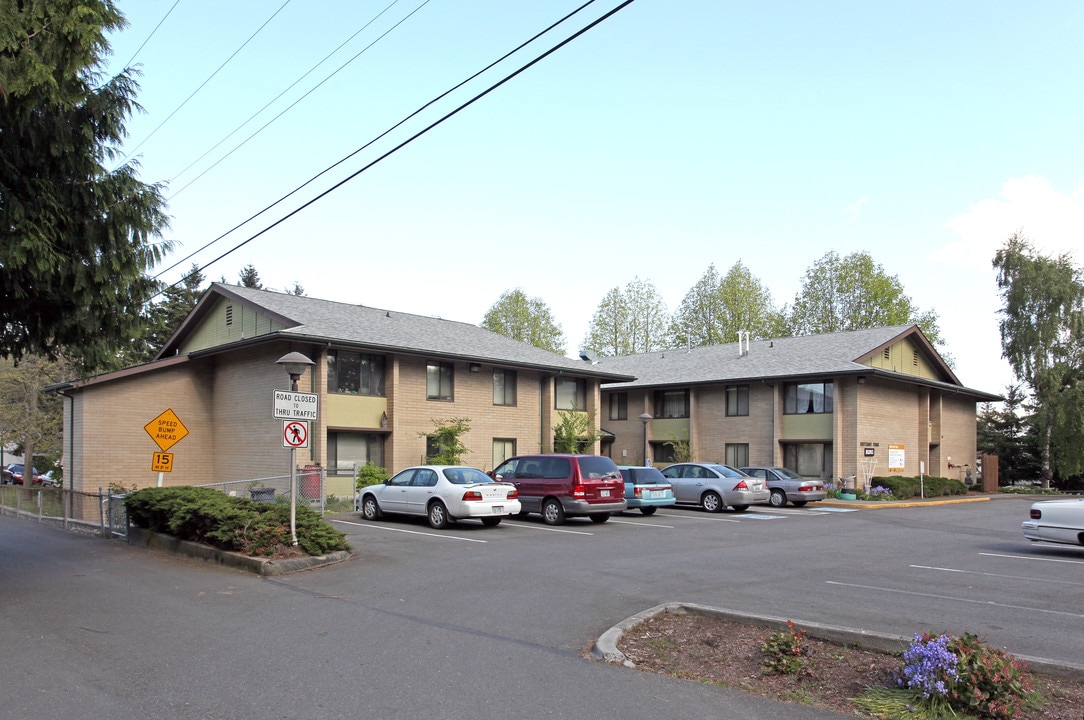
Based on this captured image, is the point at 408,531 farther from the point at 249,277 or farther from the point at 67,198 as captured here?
the point at 249,277

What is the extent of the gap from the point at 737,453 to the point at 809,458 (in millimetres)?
3469

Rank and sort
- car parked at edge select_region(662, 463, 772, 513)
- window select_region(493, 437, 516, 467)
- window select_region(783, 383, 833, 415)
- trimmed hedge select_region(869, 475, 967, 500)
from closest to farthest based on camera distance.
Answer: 1. car parked at edge select_region(662, 463, 772, 513)
2. window select_region(493, 437, 516, 467)
3. trimmed hedge select_region(869, 475, 967, 500)
4. window select_region(783, 383, 833, 415)

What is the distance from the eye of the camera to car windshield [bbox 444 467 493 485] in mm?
19422

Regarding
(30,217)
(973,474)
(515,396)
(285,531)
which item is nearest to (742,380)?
(515,396)

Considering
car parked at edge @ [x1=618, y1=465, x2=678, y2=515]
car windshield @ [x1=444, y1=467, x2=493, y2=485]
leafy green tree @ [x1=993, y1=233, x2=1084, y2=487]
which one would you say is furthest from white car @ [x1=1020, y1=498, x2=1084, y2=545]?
leafy green tree @ [x1=993, y1=233, x2=1084, y2=487]

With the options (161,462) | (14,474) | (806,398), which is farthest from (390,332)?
(14,474)

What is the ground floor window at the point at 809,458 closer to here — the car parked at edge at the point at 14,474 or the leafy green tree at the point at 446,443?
the leafy green tree at the point at 446,443

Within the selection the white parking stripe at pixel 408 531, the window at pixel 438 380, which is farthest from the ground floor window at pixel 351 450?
the white parking stripe at pixel 408 531

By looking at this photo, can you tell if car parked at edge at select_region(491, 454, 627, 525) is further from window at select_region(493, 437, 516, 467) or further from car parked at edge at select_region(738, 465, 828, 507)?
window at select_region(493, 437, 516, 467)

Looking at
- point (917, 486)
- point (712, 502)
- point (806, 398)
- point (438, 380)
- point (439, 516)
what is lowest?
point (917, 486)

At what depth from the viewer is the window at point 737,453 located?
38656mm

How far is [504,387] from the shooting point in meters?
32.4

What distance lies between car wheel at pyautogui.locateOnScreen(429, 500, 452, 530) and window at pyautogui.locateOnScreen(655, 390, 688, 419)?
927 inches

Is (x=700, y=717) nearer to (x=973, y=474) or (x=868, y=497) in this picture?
(x=868, y=497)
